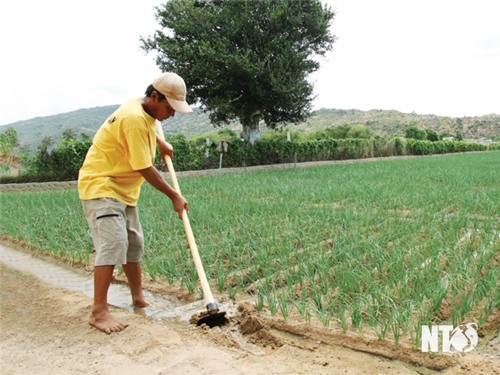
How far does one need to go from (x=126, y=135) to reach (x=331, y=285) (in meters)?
1.56

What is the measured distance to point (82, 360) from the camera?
192cm

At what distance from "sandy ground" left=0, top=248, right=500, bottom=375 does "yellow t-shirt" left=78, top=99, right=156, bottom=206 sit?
0.79m

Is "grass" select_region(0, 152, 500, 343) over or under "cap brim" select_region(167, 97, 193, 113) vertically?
under

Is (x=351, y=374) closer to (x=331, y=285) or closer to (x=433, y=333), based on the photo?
(x=433, y=333)

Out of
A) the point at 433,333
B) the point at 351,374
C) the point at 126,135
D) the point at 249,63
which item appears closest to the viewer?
the point at 351,374

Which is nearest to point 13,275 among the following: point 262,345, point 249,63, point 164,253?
point 164,253

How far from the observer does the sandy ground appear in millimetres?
1758

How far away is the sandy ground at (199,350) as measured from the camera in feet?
5.77

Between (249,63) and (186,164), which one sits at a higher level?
(249,63)

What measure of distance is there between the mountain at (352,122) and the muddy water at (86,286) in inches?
1781

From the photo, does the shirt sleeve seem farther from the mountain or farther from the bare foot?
the mountain

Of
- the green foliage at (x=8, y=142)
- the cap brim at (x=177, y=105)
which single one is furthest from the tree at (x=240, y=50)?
the cap brim at (x=177, y=105)

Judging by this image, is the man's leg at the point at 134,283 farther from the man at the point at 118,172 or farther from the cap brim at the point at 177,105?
the cap brim at the point at 177,105

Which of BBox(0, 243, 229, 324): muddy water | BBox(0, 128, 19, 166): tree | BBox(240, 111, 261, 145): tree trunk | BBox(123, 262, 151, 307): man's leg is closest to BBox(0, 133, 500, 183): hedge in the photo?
BBox(240, 111, 261, 145): tree trunk
